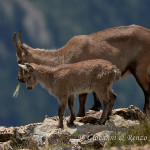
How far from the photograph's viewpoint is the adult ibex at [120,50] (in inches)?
494

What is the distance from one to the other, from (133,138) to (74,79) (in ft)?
10.3

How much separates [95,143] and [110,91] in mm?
3219

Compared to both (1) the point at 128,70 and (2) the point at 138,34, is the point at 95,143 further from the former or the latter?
(2) the point at 138,34

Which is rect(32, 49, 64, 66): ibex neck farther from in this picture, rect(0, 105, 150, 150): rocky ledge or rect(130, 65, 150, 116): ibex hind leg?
rect(130, 65, 150, 116): ibex hind leg

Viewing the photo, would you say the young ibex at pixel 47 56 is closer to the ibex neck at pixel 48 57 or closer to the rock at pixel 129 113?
the ibex neck at pixel 48 57

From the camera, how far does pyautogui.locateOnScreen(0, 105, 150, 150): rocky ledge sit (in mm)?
8234

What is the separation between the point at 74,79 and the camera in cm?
1016

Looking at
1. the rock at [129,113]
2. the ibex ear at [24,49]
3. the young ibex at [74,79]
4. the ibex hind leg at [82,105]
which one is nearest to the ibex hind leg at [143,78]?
the rock at [129,113]

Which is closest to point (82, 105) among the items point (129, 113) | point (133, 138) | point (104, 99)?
point (129, 113)

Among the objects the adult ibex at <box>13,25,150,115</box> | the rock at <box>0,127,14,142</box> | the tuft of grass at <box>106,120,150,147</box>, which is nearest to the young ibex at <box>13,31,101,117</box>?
the adult ibex at <box>13,25,150,115</box>

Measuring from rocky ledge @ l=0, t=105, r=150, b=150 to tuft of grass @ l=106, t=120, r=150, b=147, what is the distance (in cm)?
22

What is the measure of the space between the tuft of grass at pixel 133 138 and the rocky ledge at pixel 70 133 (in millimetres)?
221

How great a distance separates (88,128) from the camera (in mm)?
10234

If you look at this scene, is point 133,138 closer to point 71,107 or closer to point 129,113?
point 71,107
